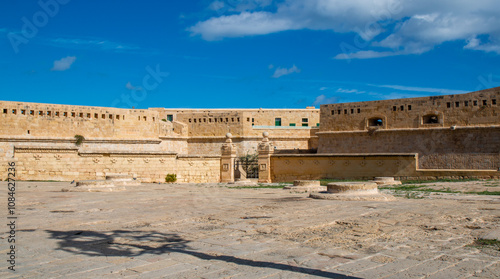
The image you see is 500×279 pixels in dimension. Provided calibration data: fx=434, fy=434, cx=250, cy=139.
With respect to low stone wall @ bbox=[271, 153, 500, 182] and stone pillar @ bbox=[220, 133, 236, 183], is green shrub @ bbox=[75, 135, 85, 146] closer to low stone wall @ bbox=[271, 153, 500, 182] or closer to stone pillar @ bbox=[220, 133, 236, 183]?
stone pillar @ bbox=[220, 133, 236, 183]

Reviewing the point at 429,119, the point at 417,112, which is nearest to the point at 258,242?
the point at 417,112

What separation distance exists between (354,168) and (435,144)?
27.2 ft

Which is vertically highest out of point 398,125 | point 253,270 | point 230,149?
point 398,125

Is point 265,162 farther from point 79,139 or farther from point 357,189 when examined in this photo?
point 79,139

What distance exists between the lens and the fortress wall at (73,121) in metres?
26.5

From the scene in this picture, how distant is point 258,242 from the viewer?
208 inches

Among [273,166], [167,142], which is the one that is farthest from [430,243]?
[167,142]

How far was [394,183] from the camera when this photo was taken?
1605 cm

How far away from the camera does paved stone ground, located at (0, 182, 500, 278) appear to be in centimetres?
407

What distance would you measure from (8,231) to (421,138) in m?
23.8

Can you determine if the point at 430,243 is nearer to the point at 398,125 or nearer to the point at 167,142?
the point at 398,125

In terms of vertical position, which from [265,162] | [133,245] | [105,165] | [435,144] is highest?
[435,144]

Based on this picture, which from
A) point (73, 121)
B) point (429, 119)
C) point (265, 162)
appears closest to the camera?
point (265, 162)

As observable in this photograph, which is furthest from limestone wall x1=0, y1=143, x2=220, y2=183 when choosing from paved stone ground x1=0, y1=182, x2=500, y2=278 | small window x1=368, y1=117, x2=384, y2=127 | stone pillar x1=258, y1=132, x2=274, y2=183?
paved stone ground x1=0, y1=182, x2=500, y2=278
